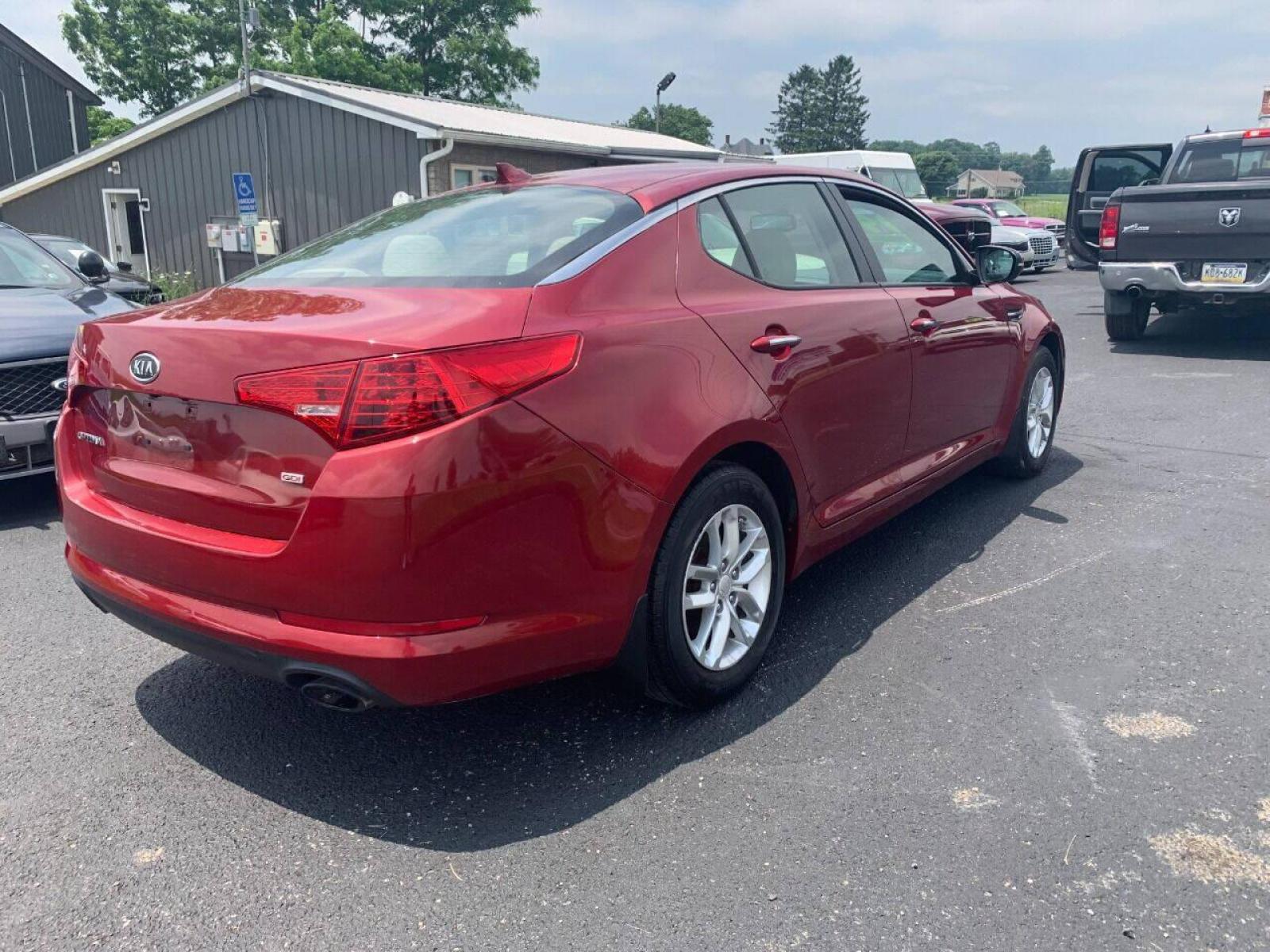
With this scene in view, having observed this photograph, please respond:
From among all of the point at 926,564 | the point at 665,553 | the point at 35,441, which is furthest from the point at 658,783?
the point at 35,441

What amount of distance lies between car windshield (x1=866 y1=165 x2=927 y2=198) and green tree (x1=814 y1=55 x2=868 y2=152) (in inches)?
3402

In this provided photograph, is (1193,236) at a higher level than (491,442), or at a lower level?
higher

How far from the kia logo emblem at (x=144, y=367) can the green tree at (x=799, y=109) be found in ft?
357

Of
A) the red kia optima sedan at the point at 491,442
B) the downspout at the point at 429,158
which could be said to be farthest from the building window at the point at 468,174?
the red kia optima sedan at the point at 491,442

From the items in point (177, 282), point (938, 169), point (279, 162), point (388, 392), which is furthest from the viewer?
point (938, 169)

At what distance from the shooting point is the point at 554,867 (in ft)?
8.13

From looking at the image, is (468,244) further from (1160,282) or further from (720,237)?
(1160,282)

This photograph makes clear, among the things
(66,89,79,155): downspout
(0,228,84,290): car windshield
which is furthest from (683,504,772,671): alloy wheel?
(66,89,79,155): downspout

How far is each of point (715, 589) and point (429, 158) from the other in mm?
16231

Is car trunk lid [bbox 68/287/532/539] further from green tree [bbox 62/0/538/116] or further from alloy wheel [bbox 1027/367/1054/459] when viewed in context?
green tree [bbox 62/0/538/116]

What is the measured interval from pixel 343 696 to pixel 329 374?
0.77 metres

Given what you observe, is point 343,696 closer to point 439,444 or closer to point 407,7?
point 439,444

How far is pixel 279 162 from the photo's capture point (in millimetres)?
20844

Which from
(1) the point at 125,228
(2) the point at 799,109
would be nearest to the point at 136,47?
(1) the point at 125,228
